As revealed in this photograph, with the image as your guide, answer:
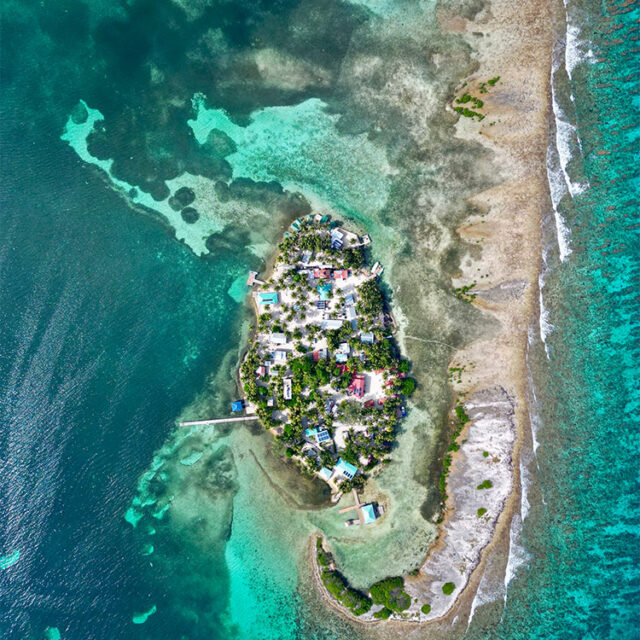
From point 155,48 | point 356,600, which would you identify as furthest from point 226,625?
point 155,48

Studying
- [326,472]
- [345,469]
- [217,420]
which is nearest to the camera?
[345,469]

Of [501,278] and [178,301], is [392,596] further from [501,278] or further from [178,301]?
[178,301]

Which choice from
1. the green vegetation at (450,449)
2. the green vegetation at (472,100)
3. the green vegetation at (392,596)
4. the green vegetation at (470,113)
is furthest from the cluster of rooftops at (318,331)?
the green vegetation at (472,100)

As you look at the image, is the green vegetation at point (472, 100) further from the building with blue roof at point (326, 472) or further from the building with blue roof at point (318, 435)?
the building with blue roof at point (326, 472)

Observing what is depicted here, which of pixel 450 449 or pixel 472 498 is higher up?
pixel 450 449

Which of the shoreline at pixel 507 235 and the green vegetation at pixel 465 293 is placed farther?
the green vegetation at pixel 465 293

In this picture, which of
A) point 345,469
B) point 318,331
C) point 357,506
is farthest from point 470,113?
point 357,506
